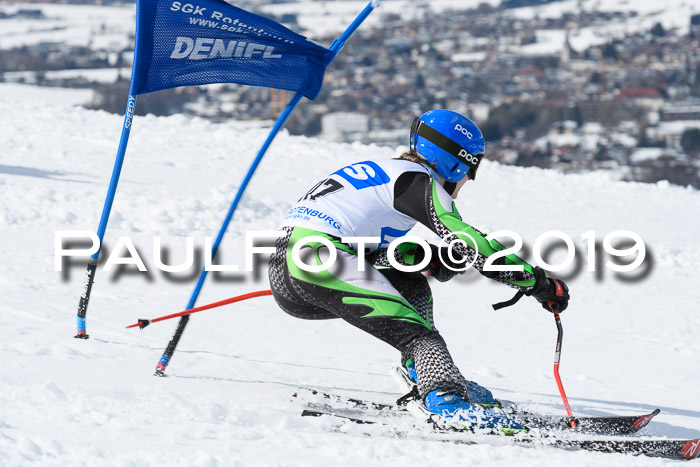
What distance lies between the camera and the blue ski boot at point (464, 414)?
3480 mm

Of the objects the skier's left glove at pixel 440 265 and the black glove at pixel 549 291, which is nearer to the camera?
the black glove at pixel 549 291

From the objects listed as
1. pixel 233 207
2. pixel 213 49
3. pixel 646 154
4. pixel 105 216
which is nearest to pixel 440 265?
pixel 233 207

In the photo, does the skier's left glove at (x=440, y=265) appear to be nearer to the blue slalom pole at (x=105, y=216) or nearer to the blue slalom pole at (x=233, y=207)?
the blue slalom pole at (x=233, y=207)

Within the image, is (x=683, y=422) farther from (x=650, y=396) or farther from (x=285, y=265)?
(x=285, y=265)

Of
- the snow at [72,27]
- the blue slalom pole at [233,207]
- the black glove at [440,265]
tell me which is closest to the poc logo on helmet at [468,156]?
the black glove at [440,265]

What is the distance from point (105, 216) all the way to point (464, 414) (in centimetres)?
Answer: 203

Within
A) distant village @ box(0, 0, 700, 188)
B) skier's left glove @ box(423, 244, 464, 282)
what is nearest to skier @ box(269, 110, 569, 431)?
skier's left glove @ box(423, 244, 464, 282)

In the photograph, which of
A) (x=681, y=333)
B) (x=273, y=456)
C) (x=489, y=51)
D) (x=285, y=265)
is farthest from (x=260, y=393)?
(x=489, y=51)

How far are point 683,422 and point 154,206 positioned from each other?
5.60 metres

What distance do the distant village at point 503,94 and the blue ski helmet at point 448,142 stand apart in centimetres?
2420

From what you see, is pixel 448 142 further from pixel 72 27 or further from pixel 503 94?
pixel 72 27

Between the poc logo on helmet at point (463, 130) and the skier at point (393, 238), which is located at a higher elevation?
the poc logo on helmet at point (463, 130)

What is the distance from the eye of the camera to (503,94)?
7306cm

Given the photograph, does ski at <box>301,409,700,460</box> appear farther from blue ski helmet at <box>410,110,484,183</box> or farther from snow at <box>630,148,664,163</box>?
snow at <box>630,148,664,163</box>
